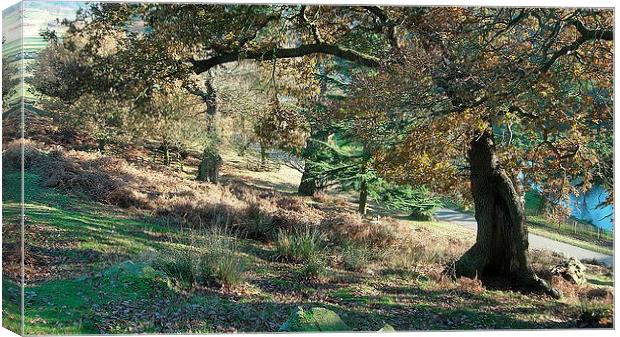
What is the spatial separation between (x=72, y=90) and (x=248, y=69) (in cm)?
179

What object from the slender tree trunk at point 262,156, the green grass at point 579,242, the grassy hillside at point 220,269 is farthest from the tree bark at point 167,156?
the green grass at point 579,242

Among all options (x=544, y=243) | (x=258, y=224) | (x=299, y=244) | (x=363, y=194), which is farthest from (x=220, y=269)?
(x=544, y=243)

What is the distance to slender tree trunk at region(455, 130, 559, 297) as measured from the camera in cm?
877

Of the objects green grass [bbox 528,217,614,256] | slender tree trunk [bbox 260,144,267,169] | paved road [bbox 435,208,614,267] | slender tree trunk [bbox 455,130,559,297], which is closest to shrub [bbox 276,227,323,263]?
slender tree trunk [bbox 260,144,267,169]

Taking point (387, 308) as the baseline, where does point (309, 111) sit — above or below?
above

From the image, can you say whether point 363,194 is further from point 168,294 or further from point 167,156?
point 168,294

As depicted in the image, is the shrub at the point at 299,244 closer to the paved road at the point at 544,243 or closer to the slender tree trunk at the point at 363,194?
the slender tree trunk at the point at 363,194

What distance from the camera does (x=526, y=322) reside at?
827cm

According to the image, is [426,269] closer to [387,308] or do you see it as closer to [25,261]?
[387,308]

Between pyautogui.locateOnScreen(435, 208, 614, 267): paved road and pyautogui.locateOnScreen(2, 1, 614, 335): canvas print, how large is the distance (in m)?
0.02

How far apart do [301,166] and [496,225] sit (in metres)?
2.34

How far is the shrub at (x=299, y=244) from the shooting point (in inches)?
322

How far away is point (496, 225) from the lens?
8.97 meters

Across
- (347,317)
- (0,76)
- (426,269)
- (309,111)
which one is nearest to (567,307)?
(426,269)
